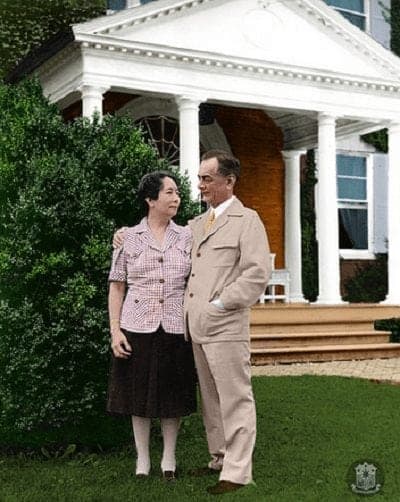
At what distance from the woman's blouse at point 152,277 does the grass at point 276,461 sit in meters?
1.01

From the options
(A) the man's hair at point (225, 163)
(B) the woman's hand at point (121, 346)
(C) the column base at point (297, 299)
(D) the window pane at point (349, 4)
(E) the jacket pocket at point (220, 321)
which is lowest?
(C) the column base at point (297, 299)

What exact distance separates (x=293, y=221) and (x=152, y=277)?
13425 millimetres

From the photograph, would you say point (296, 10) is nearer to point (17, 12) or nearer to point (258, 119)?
point (258, 119)

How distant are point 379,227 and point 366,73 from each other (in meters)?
5.22

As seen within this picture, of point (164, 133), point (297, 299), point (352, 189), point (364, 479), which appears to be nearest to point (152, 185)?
point (364, 479)

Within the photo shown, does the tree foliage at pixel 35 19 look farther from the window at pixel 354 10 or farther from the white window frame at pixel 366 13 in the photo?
the white window frame at pixel 366 13

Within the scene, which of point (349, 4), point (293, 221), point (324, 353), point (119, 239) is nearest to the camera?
point (119, 239)

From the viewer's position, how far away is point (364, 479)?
4.86 metres

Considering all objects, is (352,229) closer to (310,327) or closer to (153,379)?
(310,327)

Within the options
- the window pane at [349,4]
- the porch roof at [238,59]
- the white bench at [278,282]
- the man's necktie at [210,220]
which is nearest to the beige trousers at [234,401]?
the man's necktie at [210,220]

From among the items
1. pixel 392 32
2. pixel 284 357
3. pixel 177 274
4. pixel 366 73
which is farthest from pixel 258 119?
pixel 177 274

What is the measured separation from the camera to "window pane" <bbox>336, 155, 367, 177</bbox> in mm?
19547

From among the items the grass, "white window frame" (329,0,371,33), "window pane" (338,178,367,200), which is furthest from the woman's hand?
"white window frame" (329,0,371,33)

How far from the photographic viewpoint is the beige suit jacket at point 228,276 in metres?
4.59
